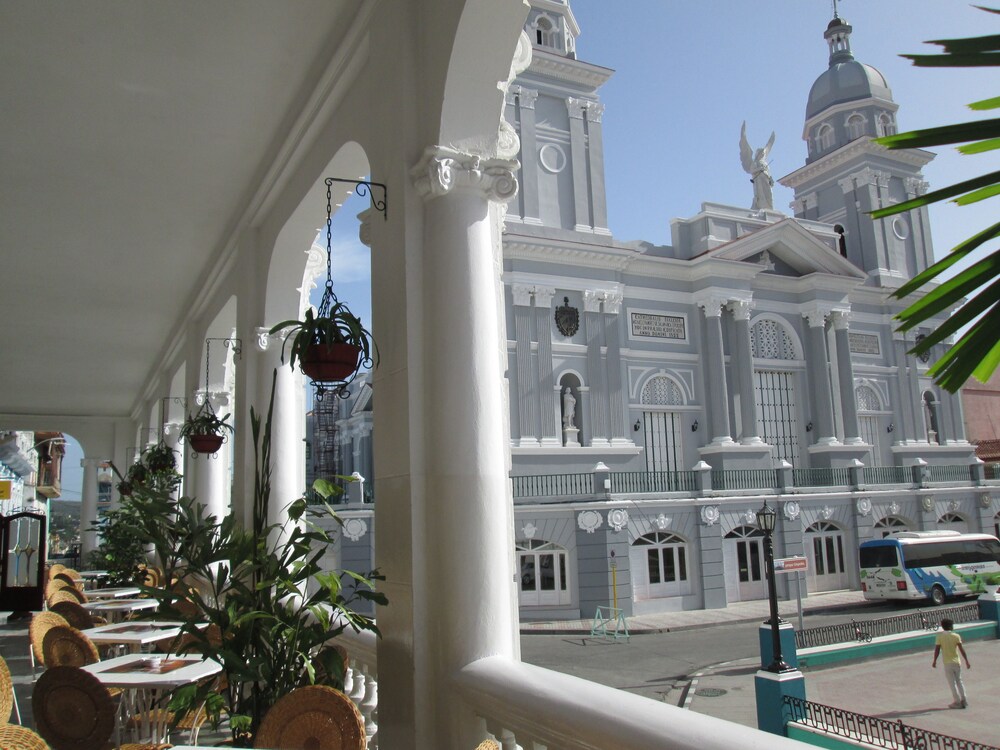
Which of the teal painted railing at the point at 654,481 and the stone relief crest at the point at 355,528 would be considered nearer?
the stone relief crest at the point at 355,528

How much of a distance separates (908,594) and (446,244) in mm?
21061

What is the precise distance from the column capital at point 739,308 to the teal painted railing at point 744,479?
465 cm

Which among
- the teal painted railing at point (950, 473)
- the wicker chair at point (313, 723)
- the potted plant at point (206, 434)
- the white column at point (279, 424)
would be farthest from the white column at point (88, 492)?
the teal painted railing at point (950, 473)

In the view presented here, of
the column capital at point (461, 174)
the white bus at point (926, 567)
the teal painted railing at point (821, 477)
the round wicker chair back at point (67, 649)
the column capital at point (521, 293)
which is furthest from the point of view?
the teal painted railing at point (821, 477)

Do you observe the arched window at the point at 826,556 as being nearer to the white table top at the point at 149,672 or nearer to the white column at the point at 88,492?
the white column at the point at 88,492

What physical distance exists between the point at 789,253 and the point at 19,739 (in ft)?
86.0

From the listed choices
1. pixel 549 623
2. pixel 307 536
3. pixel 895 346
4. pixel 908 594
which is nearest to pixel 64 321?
pixel 307 536

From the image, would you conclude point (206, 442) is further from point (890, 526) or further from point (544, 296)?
point (890, 526)

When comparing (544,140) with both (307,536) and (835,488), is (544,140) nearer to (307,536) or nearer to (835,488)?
(835,488)

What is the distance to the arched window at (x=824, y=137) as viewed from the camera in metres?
A: 29.8

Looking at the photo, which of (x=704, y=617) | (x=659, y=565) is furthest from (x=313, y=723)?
(x=659, y=565)

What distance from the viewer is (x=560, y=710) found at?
7.72 feet

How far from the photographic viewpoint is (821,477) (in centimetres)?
2442

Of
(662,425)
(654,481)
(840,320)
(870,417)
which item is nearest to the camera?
(654,481)
